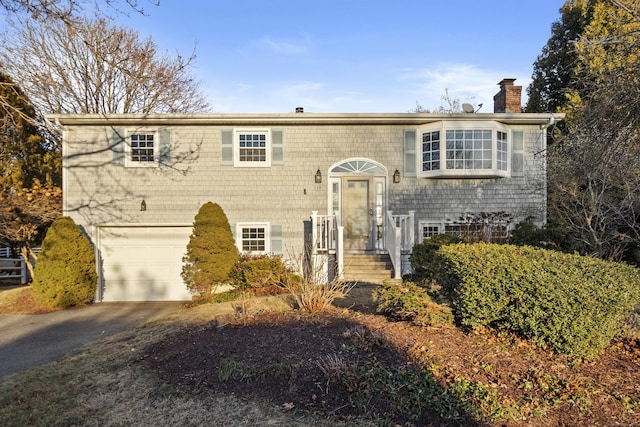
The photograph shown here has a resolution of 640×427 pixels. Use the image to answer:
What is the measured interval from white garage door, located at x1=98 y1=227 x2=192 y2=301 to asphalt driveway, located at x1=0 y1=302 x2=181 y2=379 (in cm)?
42

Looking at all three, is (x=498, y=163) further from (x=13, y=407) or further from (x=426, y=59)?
(x=13, y=407)

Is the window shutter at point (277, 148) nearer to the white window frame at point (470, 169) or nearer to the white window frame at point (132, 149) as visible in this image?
the white window frame at point (132, 149)

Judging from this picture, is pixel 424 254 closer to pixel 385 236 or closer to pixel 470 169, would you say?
pixel 385 236

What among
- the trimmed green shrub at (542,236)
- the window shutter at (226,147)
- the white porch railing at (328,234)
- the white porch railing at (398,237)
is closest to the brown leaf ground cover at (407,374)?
the white porch railing at (398,237)

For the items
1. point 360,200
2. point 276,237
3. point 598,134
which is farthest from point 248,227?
point 598,134

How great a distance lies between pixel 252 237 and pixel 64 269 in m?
4.54

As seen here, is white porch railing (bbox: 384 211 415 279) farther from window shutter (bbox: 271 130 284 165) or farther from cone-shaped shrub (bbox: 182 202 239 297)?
cone-shaped shrub (bbox: 182 202 239 297)

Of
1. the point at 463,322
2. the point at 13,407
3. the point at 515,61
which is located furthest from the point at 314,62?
the point at 13,407

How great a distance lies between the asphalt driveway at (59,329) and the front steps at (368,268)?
4.48 meters

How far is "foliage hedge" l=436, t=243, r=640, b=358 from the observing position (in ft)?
13.3

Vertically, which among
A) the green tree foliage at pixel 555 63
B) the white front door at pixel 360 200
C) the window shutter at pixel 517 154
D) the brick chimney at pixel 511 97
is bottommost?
the white front door at pixel 360 200

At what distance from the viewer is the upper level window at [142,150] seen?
10305 millimetres

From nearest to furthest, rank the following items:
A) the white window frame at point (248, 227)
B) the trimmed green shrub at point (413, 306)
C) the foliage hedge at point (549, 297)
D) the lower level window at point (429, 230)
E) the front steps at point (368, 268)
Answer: the foliage hedge at point (549, 297) → the trimmed green shrub at point (413, 306) → the front steps at point (368, 268) → the white window frame at point (248, 227) → the lower level window at point (429, 230)

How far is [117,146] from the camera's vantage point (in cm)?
1027
